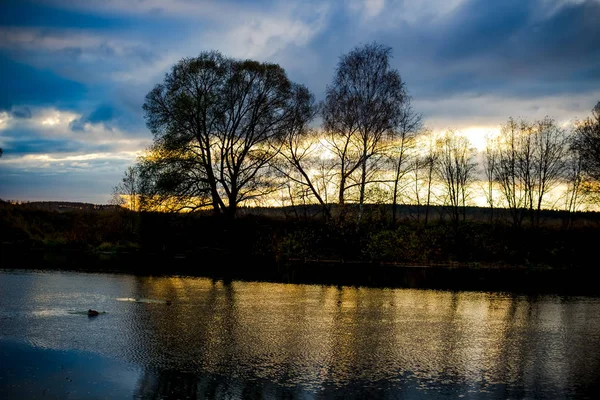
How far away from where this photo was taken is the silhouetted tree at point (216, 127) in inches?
1609

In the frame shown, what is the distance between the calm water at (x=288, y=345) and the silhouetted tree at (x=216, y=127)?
24401mm

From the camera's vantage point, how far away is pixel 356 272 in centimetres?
2605

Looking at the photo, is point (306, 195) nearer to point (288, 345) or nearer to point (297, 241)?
point (297, 241)

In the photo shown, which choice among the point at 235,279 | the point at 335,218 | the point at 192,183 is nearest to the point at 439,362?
the point at 235,279

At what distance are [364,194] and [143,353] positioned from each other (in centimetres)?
2941

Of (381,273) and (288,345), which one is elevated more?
(381,273)

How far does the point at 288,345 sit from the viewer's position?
995 cm

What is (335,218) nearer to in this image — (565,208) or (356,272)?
(356,272)

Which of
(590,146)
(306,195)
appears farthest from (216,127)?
(590,146)

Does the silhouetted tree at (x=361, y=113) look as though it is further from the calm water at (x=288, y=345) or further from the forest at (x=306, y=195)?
the calm water at (x=288, y=345)

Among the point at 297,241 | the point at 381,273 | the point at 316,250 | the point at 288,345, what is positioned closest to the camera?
the point at 288,345

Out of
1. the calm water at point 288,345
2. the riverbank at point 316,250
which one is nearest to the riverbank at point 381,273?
the riverbank at point 316,250

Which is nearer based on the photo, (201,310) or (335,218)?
(201,310)

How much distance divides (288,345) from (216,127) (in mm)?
34345
